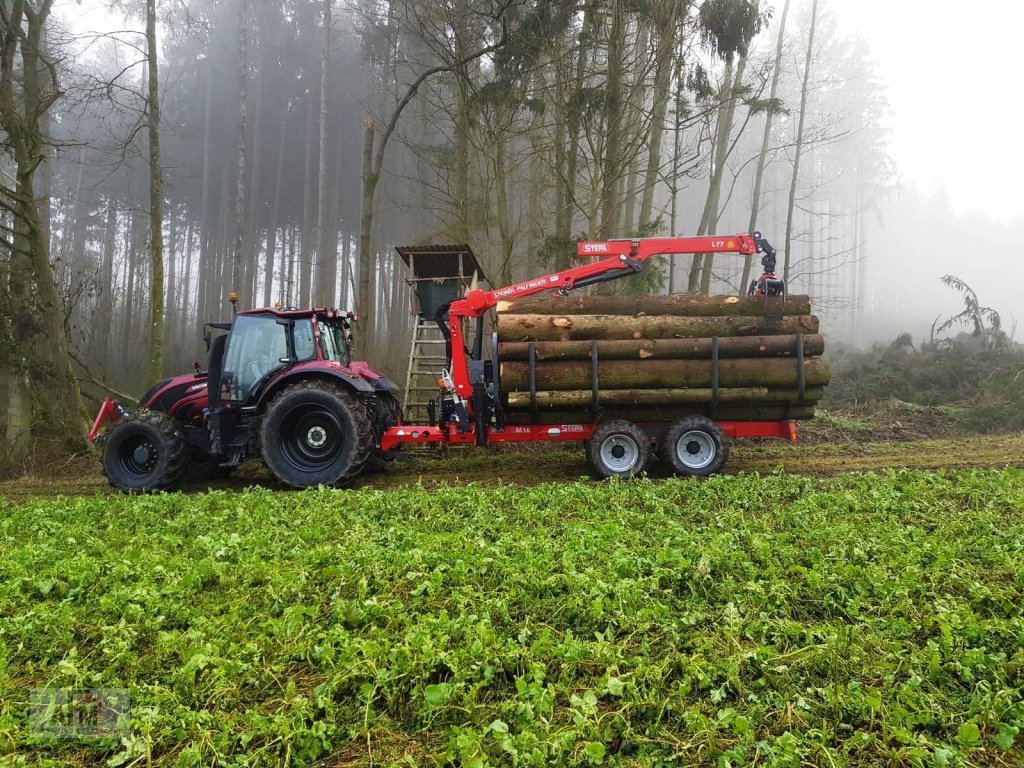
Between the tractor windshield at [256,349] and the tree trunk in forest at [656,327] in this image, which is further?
the tree trunk in forest at [656,327]

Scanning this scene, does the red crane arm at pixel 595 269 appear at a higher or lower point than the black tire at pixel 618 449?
higher

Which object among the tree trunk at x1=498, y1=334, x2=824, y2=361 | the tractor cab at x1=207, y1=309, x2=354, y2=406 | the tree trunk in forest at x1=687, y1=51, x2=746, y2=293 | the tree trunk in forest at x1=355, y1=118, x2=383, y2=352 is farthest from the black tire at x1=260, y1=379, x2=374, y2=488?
the tree trunk in forest at x1=687, y1=51, x2=746, y2=293

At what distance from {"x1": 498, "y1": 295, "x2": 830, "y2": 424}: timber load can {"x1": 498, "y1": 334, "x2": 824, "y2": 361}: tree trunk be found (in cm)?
1

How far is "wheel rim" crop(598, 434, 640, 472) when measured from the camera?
27.5 ft

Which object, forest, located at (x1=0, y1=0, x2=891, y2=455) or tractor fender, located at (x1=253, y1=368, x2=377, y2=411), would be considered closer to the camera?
tractor fender, located at (x1=253, y1=368, x2=377, y2=411)

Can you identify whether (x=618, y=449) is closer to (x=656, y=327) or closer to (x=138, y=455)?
(x=656, y=327)

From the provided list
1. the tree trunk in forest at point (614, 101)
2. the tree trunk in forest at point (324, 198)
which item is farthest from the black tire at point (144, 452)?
the tree trunk in forest at point (324, 198)

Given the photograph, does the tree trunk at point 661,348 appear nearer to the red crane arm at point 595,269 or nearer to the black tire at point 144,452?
the red crane arm at point 595,269

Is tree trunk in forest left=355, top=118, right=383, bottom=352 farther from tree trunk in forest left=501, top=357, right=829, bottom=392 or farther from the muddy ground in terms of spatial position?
tree trunk in forest left=501, top=357, right=829, bottom=392

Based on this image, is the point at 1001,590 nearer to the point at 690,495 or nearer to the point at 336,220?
the point at 690,495

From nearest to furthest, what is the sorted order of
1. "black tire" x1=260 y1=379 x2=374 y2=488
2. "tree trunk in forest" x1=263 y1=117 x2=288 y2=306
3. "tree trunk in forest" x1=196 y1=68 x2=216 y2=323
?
1. "black tire" x1=260 y1=379 x2=374 y2=488
2. "tree trunk in forest" x1=196 y1=68 x2=216 y2=323
3. "tree trunk in forest" x1=263 y1=117 x2=288 y2=306

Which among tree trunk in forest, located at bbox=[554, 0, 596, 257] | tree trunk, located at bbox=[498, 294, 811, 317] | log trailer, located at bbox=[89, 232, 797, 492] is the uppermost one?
tree trunk in forest, located at bbox=[554, 0, 596, 257]

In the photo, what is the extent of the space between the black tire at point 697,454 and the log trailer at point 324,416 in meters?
0.02

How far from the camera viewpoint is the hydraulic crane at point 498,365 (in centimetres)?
852
